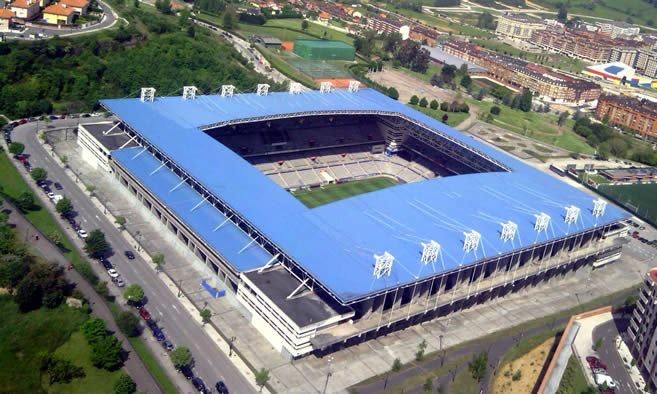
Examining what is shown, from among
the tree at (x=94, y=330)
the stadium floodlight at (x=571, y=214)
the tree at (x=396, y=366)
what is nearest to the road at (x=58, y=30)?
the tree at (x=94, y=330)

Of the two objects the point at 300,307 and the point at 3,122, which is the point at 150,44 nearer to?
the point at 3,122

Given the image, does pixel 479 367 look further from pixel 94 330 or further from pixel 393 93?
pixel 393 93

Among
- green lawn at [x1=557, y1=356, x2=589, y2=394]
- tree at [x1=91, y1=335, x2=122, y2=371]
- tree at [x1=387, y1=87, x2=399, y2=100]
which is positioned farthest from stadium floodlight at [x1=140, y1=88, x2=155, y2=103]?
green lawn at [x1=557, y1=356, x2=589, y2=394]

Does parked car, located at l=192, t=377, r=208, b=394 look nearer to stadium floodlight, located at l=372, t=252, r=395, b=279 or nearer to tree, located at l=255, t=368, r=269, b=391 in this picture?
tree, located at l=255, t=368, r=269, b=391

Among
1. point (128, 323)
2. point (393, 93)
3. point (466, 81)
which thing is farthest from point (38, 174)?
point (466, 81)

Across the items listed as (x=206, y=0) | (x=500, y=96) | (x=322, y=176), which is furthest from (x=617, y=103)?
(x=206, y=0)

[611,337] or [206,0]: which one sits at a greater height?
[206,0]
